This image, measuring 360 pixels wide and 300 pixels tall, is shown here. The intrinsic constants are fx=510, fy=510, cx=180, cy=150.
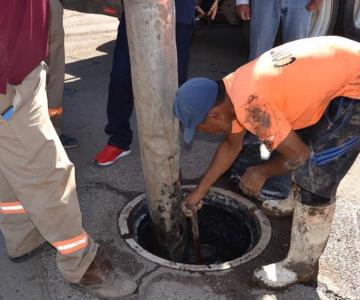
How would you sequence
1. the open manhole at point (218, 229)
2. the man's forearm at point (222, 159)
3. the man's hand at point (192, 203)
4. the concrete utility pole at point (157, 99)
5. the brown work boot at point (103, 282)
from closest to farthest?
the concrete utility pole at point (157, 99) < the brown work boot at point (103, 282) < the man's forearm at point (222, 159) < the man's hand at point (192, 203) < the open manhole at point (218, 229)

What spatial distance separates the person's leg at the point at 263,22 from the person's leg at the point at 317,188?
1250mm

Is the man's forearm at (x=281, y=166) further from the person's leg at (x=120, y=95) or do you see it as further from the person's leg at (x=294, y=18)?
the person's leg at (x=294, y=18)

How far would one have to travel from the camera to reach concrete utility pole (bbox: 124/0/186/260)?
2404mm

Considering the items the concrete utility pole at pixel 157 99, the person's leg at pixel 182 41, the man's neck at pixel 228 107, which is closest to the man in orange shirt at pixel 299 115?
the man's neck at pixel 228 107

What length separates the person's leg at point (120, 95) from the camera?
335cm

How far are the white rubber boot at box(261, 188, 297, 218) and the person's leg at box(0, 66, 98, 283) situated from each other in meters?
1.27

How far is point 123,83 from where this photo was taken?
3434mm

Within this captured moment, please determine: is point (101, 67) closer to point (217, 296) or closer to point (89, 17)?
point (89, 17)

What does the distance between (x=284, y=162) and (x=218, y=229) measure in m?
1.05

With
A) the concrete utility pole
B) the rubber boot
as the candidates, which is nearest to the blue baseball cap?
the concrete utility pole

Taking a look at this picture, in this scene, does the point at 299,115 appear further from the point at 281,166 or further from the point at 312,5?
the point at 312,5

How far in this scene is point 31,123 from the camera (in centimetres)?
219

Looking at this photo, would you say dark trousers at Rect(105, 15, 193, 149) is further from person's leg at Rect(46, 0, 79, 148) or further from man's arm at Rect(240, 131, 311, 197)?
man's arm at Rect(240, 131, 311, 197)

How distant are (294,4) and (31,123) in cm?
233
